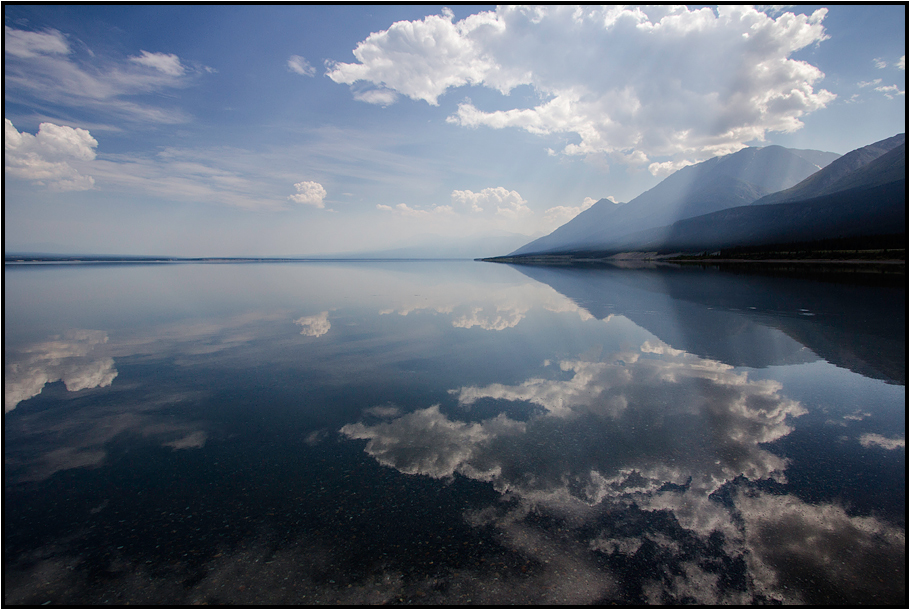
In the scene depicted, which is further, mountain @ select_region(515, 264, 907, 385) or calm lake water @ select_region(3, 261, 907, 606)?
mountain @ select_region(515, 264, 907, 385)

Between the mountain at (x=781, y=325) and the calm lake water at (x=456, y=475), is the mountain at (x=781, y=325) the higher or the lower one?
the lower one

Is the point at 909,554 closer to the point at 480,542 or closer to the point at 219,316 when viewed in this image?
the point at 480,542

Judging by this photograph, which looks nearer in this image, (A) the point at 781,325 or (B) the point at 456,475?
(B) the point at 456,475

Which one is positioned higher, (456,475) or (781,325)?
(456,475)

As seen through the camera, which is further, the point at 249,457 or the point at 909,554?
the point at 249,457

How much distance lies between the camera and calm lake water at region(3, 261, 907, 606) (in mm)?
4926

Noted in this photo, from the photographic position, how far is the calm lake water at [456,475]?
4926 mm

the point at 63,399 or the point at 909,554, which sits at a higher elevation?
the point at 63,399

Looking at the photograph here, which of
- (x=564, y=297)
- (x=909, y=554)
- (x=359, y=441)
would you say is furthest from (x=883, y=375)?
(x=564, y=297)

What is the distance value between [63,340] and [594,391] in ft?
76.2

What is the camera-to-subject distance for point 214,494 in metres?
6.59

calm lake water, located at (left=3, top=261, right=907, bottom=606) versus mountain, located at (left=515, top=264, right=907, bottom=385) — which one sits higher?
calm lake water, located at (left=3, top=261, right=907, bottom=606)

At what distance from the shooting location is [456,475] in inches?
280

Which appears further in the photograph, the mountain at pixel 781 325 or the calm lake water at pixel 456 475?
the mountain at pixel 781 325
